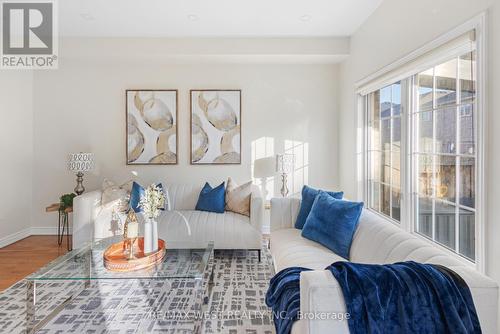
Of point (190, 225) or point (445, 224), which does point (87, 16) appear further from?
point (445, 224)

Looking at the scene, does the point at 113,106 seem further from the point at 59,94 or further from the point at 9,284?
the point at 9,284

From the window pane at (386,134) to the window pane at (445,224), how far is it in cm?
98

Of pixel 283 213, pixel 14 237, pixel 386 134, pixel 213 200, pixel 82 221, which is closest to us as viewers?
pixel 283 213

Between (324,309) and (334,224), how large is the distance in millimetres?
1263

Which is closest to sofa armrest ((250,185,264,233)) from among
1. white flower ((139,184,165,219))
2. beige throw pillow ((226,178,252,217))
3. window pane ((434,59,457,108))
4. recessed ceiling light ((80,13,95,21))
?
beige throw pillow ((226,178,252,217))

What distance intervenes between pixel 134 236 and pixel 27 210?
Result: 9.90ft

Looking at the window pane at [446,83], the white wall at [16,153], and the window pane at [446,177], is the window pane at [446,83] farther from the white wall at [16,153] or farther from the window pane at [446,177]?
the white wall at [16,153]

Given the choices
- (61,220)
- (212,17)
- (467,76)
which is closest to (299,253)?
(467,76)

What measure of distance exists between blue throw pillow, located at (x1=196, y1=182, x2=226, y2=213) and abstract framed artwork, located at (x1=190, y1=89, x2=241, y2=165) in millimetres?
683

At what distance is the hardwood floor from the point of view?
117 inches

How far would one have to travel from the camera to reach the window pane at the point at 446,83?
207cm

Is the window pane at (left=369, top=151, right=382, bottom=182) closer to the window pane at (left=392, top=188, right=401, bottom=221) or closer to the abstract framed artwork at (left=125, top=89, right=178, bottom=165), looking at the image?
the window pane at (left=392, top=188, right=401, bottom=221)

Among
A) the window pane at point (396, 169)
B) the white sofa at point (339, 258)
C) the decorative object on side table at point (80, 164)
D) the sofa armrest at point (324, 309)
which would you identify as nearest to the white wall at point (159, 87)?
the decorative object on side table at point (80, 164)

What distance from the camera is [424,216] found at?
2480mm
